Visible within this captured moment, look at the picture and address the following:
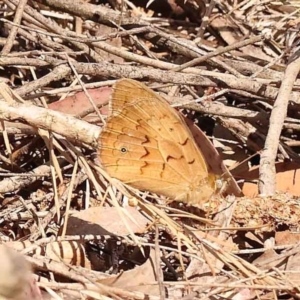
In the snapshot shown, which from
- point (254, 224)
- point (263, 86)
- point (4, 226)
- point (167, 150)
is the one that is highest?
point (263, 86)

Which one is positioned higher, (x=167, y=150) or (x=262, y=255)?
(x=167, y=150)

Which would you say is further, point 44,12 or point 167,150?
point 44,12

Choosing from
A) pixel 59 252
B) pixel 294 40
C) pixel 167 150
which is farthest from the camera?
pixel 294 40

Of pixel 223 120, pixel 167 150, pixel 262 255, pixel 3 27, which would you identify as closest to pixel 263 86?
pixel 223 120

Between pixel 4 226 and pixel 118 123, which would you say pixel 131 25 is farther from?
pixel 4 226

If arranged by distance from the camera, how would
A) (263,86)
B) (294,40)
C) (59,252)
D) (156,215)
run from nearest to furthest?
(156,215)
(59,252)
(263,86)
(294,40)

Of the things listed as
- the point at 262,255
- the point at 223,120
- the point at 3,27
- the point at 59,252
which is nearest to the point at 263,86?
the point at 223,120
